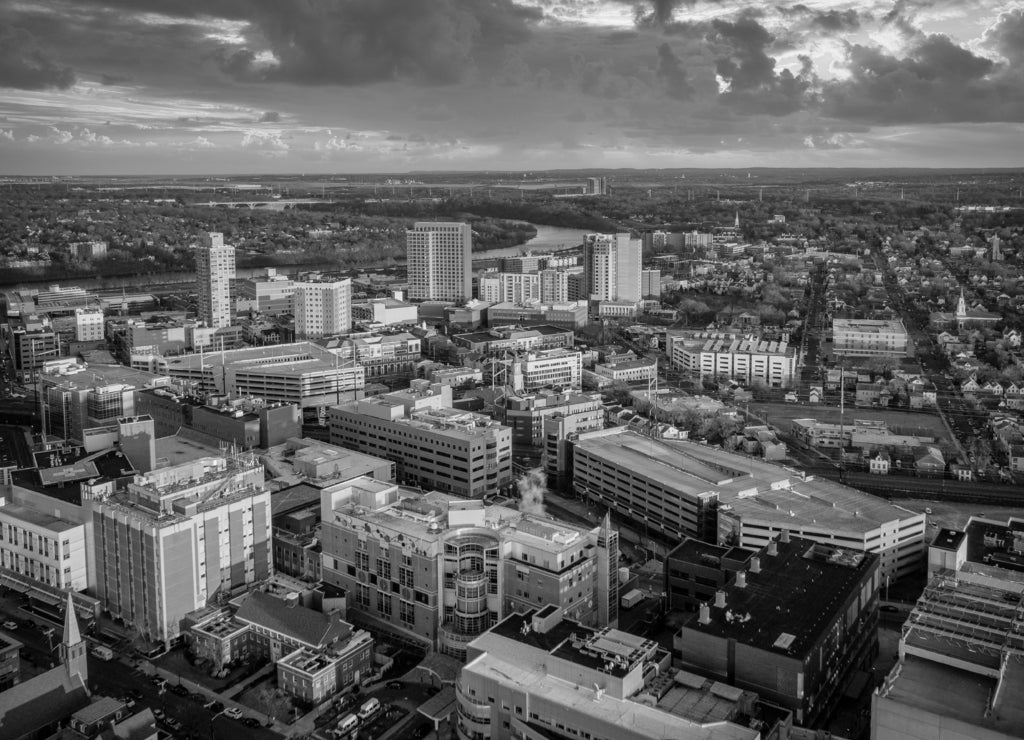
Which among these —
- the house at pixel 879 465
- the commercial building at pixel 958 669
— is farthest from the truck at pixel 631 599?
the house at pixel 879 465

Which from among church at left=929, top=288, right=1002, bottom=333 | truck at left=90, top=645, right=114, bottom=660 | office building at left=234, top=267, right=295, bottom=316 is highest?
office building at left=234, top=267, right=295, bottom=316

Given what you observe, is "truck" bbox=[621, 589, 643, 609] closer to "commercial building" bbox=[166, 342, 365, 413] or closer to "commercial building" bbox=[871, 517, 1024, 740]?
"commercial building" bbox=[871, 517, 1024, 740]

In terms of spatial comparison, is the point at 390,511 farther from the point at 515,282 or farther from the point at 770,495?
the point at 515,282

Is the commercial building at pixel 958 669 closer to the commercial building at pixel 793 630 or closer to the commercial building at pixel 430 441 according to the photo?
the commercial building at pixel 793 630

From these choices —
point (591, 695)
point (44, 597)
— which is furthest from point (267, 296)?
point (591, 695)

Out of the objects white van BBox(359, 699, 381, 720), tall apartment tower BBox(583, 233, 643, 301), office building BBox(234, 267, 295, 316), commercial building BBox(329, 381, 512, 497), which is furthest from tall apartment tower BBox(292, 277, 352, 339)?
white van BBox(359, 699, 381, 720)
